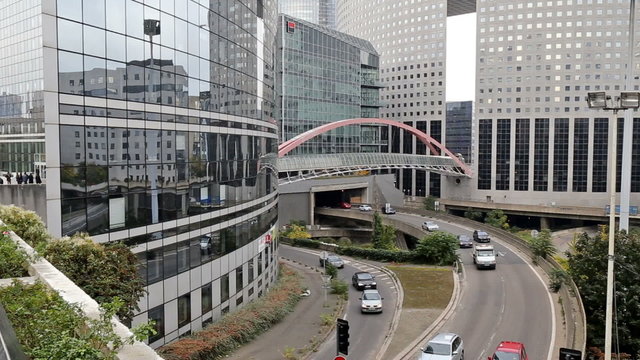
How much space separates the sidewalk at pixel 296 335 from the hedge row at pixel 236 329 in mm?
372

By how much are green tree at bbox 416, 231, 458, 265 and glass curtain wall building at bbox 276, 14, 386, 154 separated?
51866mm

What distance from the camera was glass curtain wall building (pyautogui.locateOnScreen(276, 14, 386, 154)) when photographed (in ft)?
307

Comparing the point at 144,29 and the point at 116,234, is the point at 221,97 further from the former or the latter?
the point at 116,234

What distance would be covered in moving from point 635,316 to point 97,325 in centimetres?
3058

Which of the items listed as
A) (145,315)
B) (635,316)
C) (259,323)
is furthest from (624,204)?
(145,315)

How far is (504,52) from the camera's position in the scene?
4158 inches

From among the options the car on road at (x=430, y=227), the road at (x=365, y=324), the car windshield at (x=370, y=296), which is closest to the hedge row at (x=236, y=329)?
the road at (x=365, y=324)

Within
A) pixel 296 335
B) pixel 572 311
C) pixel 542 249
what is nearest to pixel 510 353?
pixel 572 311

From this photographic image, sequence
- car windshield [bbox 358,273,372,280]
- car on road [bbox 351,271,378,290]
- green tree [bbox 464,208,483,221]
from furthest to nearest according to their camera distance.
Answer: green tree [bbox 464,208,483,221], car windshield [bbox 358,273,372,280], car on road [bbox 351,271,378,290]

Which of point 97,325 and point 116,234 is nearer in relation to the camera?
point 97,325

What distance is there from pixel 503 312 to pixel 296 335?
38.8ft

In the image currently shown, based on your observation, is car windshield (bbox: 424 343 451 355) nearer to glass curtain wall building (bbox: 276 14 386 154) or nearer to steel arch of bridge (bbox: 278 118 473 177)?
steel arch of bridge (bbox: 278 118 473 177)

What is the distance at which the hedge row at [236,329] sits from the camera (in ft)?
Result: 73.9

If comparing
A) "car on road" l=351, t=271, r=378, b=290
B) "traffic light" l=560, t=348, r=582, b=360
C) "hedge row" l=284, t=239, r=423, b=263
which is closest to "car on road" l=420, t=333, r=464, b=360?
"traffic light" l=560, t=348, r=582, b=360
